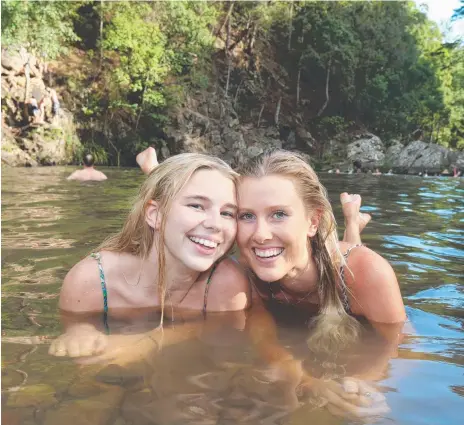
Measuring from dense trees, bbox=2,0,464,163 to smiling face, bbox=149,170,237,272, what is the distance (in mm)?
20537

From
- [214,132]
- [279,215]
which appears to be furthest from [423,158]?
[279,215]

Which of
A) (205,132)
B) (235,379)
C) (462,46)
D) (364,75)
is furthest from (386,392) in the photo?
(462,46)

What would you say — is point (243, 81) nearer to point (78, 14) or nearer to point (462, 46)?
point (78, 14)

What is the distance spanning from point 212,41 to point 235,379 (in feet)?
103

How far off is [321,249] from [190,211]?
0.97 meters

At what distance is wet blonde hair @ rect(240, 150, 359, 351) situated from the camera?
2.91 m

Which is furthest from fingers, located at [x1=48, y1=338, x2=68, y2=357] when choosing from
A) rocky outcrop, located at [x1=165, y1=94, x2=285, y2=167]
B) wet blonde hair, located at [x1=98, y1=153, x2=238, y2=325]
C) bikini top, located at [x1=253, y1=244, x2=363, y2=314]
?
rocky outcrop, located at [x1=165, y1=94, x2=285, y2=167]

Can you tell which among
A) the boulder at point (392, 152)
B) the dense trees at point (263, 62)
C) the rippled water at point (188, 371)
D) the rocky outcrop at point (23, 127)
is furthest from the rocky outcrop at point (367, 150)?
the rippled water at point (188, 371)

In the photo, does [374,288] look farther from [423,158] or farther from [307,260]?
[423,158]

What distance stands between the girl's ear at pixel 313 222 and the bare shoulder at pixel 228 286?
53 centimetres

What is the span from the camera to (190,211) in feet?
9.46

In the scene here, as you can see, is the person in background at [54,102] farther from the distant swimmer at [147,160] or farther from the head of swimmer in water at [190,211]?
the head of swimmer in water at [190,211]

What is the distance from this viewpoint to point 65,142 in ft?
78.2

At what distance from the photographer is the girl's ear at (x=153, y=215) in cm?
305
